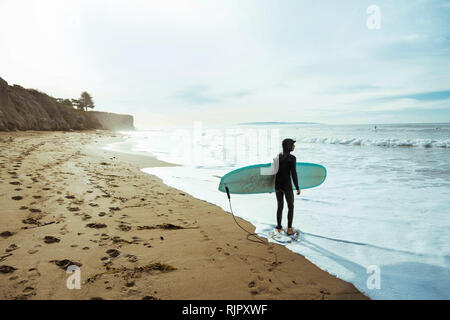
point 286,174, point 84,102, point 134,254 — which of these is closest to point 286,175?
point 286,174

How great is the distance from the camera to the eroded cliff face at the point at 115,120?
222 feet

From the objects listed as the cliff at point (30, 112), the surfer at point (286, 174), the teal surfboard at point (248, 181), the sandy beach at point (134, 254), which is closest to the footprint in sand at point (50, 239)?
the sandy beach at point (134, 254)

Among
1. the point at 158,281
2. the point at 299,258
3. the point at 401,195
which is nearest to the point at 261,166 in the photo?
Answer: the point at 299,258

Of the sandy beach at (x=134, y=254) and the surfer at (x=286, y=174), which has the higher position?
the surfer at (x=286, y=174)

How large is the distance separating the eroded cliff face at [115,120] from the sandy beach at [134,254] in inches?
2738

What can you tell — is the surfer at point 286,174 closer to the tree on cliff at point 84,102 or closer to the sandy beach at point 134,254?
the sandy beach at point 134,254

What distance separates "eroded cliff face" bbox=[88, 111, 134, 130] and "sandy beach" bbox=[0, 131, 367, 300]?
69541 mm

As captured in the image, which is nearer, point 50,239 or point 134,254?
point 134,254

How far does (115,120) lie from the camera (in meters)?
78.1

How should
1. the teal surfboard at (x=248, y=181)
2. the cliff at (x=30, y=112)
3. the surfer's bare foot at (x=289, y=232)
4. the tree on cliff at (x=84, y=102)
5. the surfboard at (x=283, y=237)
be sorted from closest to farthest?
the surfboard at (x=283, y=237), the surfer's bare foot at (x=289, y=232), the teal surfboard at (x=248, y=181), the cliff at (x=30, y=112), the tree on cliff at (x=84, y=102)

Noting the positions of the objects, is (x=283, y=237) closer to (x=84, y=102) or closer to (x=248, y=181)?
(x=248, y=181)

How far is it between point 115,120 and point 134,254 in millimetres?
86462
